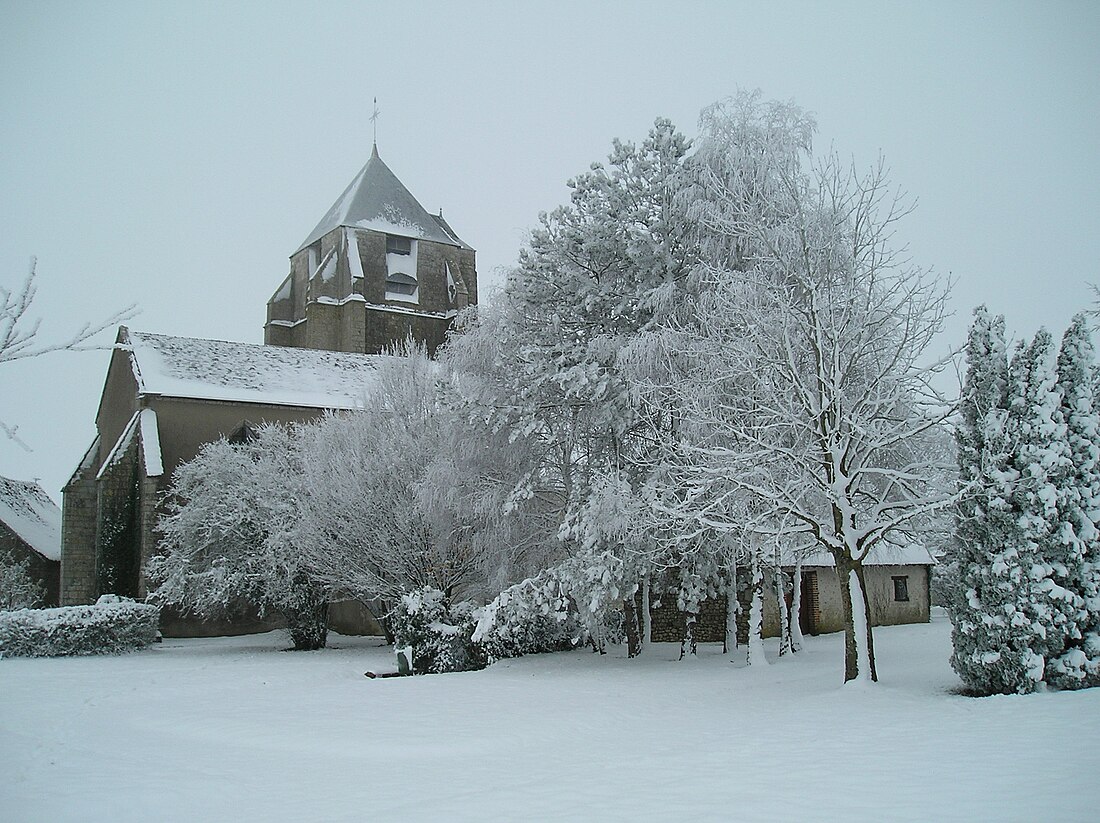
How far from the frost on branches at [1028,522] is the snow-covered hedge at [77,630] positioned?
1719 cm

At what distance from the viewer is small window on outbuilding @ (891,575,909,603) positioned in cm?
2564

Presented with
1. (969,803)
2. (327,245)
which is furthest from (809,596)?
(327,245)

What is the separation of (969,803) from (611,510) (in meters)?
9.04

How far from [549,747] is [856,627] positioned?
499 centimetres

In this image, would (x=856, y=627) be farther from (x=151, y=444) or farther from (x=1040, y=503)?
(x=151, y=444)

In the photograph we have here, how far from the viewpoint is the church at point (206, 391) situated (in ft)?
84.1

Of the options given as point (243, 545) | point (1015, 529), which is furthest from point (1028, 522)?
point (243, 545)

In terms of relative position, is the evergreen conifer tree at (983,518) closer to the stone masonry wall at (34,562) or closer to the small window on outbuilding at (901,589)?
the small window on outbuilding at (901,589)

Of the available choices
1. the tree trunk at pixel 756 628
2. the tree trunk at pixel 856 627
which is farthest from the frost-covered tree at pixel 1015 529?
the tree trunk at pixel 756 628

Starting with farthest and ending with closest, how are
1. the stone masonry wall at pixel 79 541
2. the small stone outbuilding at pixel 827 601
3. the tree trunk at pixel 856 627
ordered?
1. the stone masonry wall at pixel 79 541
2. the small stone outbuilding at pixel 827 601
3. the tree trunk at pixel 856 627

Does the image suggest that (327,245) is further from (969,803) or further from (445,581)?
(969,803)

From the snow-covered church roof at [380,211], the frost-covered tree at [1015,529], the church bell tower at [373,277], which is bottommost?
the frost-covered tree at [1015,529]

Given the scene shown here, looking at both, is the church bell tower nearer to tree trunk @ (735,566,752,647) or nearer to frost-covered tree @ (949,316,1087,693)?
tree trunk @ (735,566,752,647)

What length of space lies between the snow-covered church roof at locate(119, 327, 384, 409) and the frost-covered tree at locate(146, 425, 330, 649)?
13.7 feet
